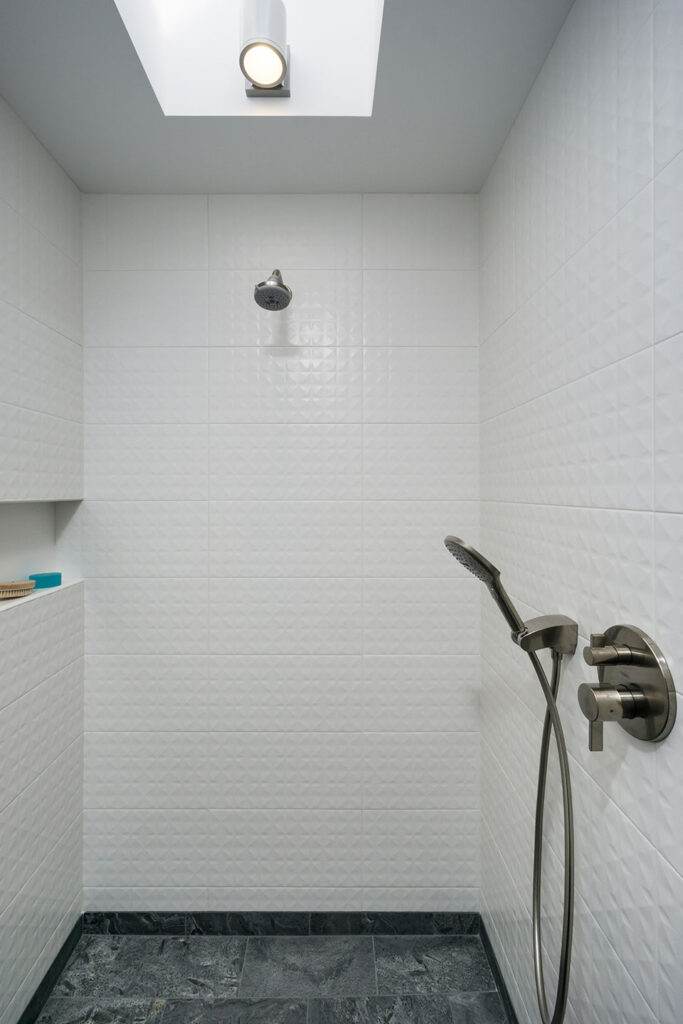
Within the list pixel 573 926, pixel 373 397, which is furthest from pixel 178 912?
pixel 373 397

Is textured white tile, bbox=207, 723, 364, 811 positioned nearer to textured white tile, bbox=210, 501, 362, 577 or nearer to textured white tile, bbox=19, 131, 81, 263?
textured white tile, bbox=210, 501, 362, 577

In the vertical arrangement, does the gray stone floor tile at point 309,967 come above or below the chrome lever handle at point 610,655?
below

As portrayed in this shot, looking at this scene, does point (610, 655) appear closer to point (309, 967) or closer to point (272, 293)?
point (272, 293)

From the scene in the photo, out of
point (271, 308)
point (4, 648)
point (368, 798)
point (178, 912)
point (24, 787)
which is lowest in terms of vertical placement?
point (178, 912)

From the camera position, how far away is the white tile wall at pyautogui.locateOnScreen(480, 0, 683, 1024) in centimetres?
79

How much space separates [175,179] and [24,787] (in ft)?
5.83

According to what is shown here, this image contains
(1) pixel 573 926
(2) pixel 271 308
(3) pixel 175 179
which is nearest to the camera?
(1) pixel 573 926

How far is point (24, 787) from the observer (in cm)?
145

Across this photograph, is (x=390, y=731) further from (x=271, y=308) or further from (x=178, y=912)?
(x=271, y=308)

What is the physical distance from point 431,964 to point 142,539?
1558mm

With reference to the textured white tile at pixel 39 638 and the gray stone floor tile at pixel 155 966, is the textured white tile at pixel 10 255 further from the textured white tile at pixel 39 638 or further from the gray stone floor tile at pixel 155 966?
the gray stone floor tile at pixel 155 966

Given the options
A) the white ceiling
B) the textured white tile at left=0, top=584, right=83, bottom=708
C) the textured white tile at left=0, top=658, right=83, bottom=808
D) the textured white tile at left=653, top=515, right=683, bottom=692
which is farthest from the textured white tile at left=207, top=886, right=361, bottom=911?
the white ceiling

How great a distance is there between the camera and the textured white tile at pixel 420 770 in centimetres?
181

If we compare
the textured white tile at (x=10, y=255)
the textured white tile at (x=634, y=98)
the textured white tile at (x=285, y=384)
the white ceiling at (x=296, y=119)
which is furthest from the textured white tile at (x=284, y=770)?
the white ceiling at (x=296, y=119)
